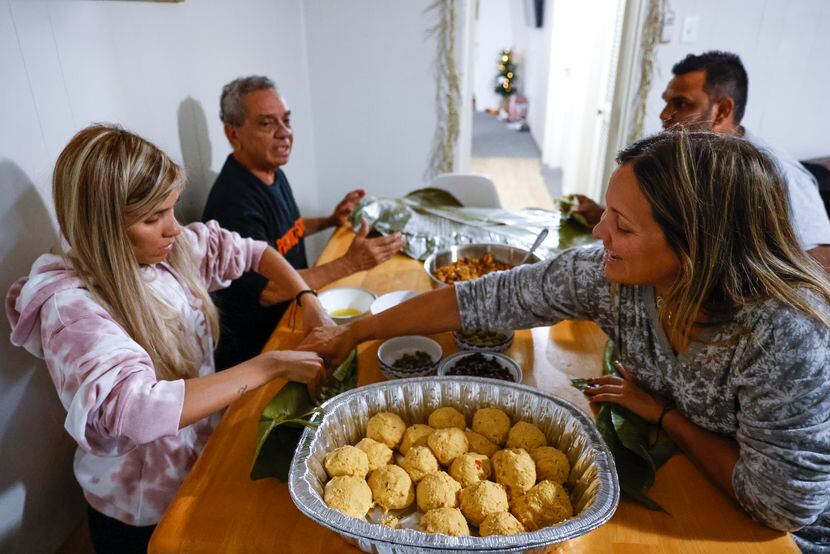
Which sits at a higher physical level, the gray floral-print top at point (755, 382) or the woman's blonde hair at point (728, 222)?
the woman's blonde hair at point (728, 222)

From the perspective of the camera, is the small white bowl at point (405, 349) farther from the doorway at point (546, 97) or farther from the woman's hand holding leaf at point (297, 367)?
the doorway at point (546, 97)

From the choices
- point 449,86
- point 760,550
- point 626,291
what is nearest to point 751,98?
point 449,86

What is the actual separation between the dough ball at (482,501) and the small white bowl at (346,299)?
0.77 metres

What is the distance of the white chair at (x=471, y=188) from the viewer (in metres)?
2.54

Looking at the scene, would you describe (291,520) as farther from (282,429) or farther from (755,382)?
(755,382)

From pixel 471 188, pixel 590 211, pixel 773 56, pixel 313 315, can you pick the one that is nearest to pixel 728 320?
pixel 313 315

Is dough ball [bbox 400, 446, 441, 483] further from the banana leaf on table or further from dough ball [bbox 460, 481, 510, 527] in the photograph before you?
the banana leaf on table

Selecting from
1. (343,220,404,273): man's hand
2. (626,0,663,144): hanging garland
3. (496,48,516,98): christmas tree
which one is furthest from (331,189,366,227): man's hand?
(496,48,516,98): christmas tree

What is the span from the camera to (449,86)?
3146mm

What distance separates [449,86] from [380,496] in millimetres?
2760

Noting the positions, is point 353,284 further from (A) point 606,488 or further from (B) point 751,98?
(B) point 751,98

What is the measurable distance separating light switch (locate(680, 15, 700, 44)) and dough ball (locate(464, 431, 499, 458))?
286cm

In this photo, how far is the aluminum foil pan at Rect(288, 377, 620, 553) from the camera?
2.31ft

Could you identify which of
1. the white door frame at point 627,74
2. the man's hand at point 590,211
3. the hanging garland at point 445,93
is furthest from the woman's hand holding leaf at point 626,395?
the hanging garland at point 445,93
